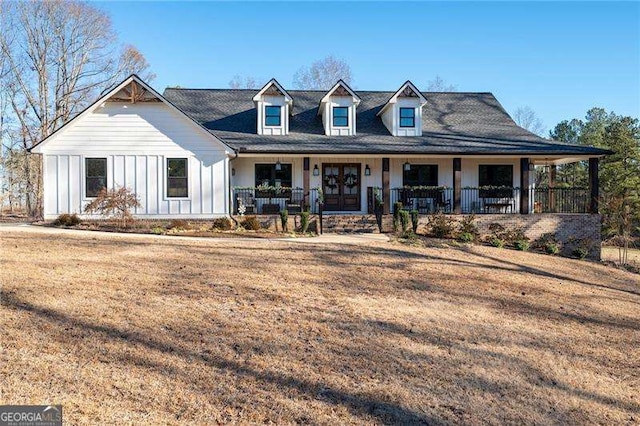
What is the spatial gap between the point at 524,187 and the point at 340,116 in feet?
28.2

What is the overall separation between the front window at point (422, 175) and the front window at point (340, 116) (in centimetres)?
376

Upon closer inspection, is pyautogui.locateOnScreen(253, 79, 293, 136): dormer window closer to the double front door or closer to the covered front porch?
the covered front porch

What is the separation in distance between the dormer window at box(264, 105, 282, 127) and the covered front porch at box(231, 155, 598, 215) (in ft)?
5.41

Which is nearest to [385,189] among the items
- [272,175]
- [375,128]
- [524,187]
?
[375,128]

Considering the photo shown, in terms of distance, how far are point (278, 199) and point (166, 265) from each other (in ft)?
33.9

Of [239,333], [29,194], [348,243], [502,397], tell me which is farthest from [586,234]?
[29,194]

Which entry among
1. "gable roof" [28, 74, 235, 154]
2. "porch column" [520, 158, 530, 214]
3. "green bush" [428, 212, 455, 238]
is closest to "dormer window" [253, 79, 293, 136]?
"gable roof" [28, 74, 235, 154]

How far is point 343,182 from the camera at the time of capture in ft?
67.5

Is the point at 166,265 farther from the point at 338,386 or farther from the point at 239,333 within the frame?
the point at 338,386

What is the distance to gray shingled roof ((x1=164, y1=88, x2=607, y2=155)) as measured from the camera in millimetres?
18453

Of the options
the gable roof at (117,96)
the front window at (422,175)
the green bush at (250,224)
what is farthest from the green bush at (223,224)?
the front window at (422,175)

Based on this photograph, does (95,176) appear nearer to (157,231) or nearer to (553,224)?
(157,231)

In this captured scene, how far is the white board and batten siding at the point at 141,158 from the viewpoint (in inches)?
659

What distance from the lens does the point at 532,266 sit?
42.2 ft
